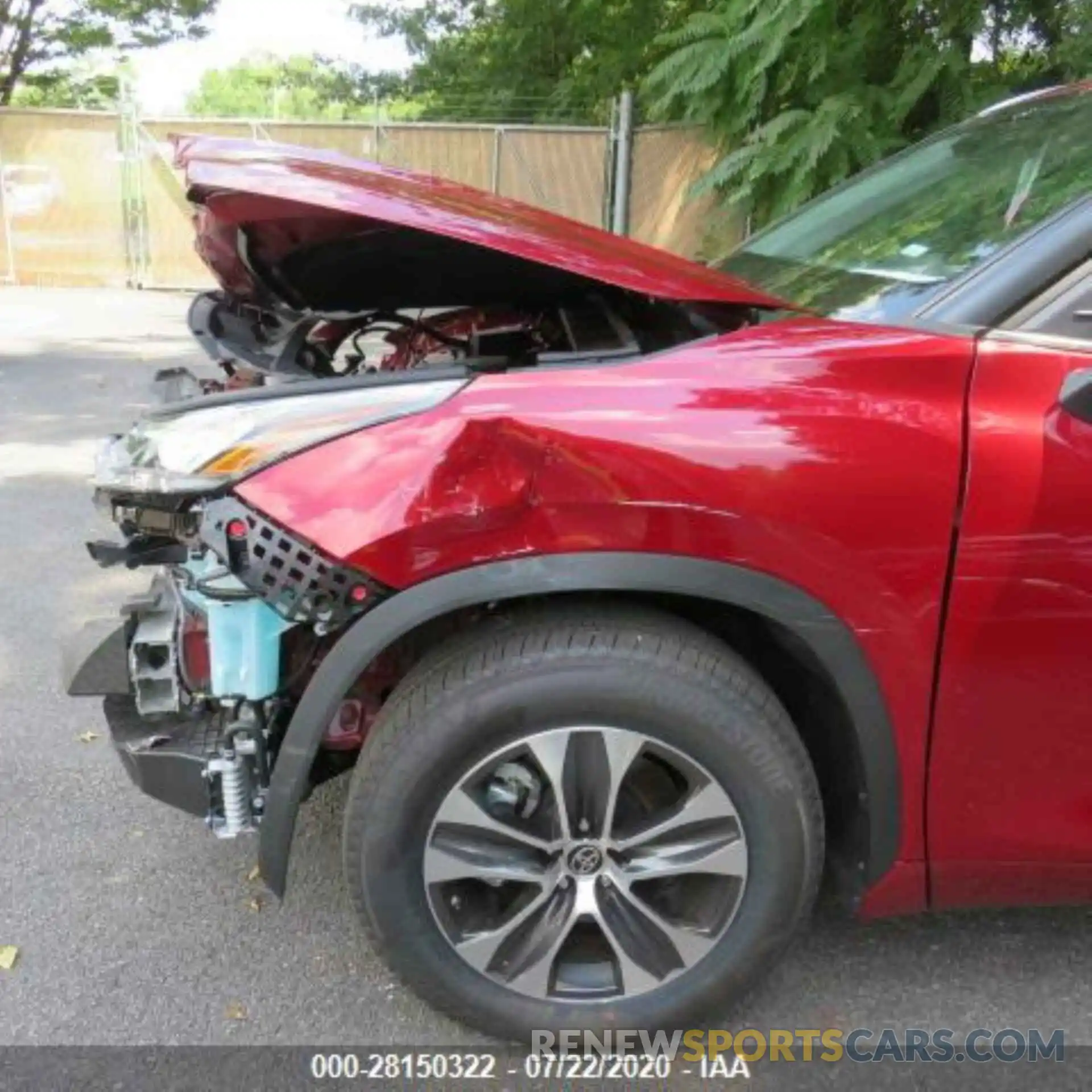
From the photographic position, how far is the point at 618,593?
2105 mm

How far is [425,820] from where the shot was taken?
2.10 metres

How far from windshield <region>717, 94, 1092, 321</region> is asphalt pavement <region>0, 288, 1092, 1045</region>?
143 cm

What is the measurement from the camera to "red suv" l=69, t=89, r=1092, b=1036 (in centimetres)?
196

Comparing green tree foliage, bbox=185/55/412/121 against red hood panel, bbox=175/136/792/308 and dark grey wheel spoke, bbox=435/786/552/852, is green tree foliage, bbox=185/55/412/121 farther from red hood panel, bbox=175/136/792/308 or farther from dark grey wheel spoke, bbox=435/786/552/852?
dark grey wheel spoke, bbox=435/786/552/852

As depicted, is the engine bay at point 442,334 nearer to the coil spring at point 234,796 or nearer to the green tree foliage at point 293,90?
the coil spring at point 234,796

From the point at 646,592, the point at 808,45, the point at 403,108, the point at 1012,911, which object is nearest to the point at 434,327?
the point at 646,592

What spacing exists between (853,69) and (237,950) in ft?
27.6

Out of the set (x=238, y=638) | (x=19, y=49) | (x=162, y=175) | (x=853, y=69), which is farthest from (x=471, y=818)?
(x=19, y=49)

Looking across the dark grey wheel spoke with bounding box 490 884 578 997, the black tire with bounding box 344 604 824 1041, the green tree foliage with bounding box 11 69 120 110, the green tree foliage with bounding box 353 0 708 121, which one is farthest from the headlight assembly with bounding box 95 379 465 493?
the green tree foliage with bounding box 11 69 120 110

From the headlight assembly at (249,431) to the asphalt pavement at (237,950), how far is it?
112 centimetres

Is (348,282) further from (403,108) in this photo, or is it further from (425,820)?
(403,108)

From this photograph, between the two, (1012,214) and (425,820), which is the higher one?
(1012,214)

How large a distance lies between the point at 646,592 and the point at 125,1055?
4.57 ft

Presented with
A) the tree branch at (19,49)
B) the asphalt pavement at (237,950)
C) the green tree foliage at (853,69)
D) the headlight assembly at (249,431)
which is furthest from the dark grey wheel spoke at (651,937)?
the tree branch at (19,49)
